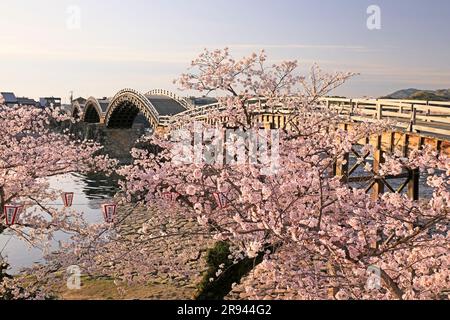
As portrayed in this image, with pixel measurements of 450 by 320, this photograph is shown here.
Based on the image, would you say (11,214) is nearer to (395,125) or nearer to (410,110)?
(395,125)

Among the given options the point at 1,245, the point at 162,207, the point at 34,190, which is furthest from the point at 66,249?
the point at 1,245

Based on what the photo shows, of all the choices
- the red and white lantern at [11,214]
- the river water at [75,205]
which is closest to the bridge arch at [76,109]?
the river water at [75,205]

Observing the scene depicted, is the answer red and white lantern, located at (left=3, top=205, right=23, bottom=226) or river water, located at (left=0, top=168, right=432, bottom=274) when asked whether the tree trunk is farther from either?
red and white lantern, located at (left=3, top=205, right=23, bottom=226)

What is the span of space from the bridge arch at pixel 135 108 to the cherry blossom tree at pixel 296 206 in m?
34.3

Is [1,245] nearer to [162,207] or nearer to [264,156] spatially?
[162,207]

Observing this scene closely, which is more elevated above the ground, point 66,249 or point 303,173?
point 303,173

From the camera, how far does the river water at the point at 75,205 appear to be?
19.8m

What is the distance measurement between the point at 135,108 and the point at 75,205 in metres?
32.7

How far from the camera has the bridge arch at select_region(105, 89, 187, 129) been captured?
1949 inches

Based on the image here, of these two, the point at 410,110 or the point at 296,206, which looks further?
the point at 410,110

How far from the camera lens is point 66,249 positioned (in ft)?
37.1

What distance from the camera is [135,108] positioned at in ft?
208
